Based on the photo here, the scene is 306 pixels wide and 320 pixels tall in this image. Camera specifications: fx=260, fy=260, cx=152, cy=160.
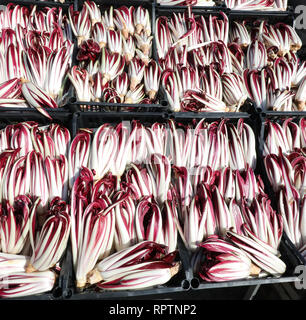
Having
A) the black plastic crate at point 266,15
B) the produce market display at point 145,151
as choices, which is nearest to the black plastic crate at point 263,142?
the produce market display at point 145,151

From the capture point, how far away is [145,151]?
156 cm

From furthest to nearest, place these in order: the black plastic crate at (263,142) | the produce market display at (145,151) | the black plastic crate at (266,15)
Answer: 1. the black plastic crate at (266,15)
2. the black plastic crate at (263,142)
3. the produce market display at (145,151)

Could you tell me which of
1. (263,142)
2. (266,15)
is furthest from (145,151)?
(266,15)

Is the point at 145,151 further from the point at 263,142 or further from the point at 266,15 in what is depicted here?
the point at 266,15

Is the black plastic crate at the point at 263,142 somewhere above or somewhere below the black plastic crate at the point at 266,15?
below

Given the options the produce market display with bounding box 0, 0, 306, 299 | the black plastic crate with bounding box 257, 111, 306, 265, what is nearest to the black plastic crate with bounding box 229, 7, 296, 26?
the produce market display with bounding box 0, 0, 306, 299

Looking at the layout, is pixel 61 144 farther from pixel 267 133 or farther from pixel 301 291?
pixel 301 291

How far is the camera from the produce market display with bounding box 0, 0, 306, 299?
1171mm

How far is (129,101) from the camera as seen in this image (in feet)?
5.82

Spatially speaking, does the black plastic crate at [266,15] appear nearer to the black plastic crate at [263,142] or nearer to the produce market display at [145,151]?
the produce market display at [145,151]

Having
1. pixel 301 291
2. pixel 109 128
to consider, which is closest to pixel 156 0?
pixel 109 128

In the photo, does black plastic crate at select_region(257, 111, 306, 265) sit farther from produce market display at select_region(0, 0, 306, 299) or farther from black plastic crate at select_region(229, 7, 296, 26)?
black plastic crate at select_region(229, 7, 296, 26)

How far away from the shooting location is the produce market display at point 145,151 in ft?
3.84
